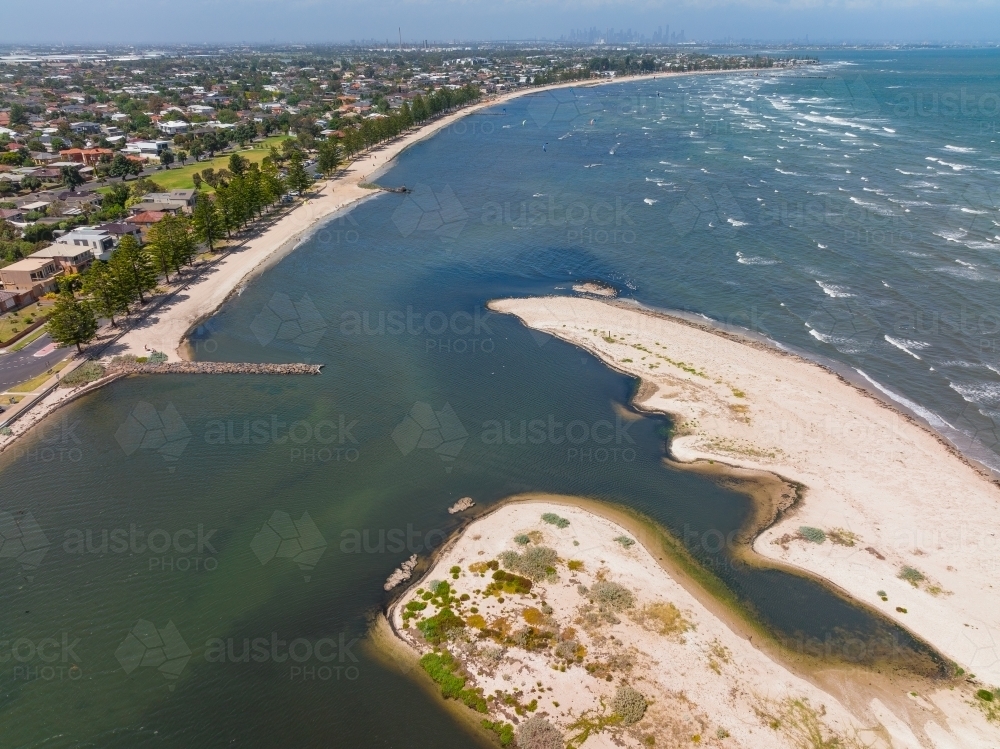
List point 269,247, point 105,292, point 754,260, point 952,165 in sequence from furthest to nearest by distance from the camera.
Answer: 1. point 952,165
2. point 269,247
3. point 754,260
4. point 105,292

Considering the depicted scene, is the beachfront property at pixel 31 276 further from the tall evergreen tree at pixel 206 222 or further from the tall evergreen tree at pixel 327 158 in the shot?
the tall evergreen tree at pixel 327 158

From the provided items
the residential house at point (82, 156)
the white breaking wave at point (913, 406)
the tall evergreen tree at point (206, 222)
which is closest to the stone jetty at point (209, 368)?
the tall evergreen tree at point (206, 222)

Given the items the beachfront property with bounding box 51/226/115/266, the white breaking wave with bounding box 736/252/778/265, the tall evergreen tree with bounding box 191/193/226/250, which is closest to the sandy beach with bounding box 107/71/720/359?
the tall evergreen tree with bounding box 191/193/226/250

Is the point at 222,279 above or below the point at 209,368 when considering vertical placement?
above

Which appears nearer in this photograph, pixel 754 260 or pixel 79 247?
pixel 79 247

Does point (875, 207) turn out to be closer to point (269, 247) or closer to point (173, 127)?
point (269, 247)

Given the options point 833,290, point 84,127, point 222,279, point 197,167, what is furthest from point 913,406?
point 84,127

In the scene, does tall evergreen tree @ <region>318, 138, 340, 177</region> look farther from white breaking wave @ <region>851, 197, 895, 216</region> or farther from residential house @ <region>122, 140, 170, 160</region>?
white breaking wave @ <region>851, 197, 895, 216</region>
